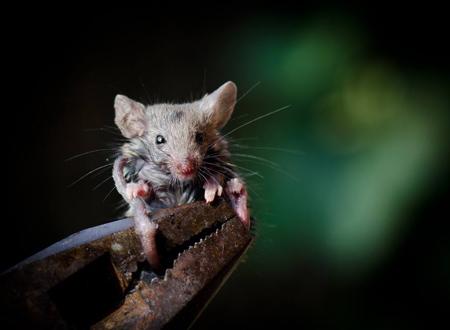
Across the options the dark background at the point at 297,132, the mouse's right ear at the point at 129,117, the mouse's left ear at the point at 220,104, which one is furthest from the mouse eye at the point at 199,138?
the dark background at the point at 297,132

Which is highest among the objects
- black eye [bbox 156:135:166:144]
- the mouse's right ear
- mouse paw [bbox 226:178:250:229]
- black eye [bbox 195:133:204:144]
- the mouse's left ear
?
the mouse's right ear

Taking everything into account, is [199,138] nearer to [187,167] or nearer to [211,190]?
[187,167]

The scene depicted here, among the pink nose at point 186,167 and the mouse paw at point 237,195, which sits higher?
the pink nose at point 186,167

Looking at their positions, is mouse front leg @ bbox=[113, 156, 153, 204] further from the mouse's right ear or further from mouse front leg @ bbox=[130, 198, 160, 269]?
mouse front leg @ bbox=[130, 198, 160, 269]

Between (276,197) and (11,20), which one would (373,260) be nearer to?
(276,197)

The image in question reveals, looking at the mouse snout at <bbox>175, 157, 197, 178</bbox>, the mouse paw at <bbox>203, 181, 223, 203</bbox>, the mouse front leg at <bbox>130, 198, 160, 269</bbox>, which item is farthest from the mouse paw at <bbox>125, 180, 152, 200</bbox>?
the mouse front leg at <bbox>130, 198, 160, 269</bbox>

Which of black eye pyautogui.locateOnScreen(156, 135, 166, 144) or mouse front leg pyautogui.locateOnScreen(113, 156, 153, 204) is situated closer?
mouse front leg pyautogui.locateOnScreen(113, 156, 153, 204)

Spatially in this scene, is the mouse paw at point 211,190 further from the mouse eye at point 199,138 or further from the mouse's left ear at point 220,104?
the mouse's left ear at point 220,104

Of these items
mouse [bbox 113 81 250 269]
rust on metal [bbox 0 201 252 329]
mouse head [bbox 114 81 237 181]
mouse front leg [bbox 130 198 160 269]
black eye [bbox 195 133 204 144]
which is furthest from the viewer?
black eye [bbox 195 133 204 144]
